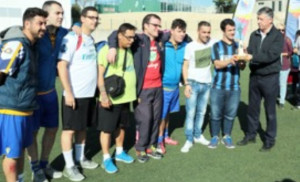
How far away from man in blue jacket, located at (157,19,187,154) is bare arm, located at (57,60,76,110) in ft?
5.10

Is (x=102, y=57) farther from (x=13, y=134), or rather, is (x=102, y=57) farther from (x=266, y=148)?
(x=266, y=148)

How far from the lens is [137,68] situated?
429 centimetres

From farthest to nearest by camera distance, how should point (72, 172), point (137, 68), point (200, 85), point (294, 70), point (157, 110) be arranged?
point (294, 70) → point (200, 85) → point (157, 110) → point (137, 68) → point (72, 172)

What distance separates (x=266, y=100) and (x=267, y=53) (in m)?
0.74

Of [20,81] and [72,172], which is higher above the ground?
[20,81]

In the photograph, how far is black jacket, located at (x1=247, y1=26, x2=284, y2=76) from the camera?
4.65 m

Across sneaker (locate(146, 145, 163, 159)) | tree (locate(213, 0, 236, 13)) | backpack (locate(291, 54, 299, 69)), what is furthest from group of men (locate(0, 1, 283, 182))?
tree (locate(213, 0, 236, 13))

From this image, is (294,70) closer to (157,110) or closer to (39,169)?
(157,110)

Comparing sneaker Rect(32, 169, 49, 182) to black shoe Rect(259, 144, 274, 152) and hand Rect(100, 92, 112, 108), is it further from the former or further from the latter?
black shoe Rect(259, 144, 274, 152)

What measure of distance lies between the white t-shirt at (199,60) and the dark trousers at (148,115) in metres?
0.67

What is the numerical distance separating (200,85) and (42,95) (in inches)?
92.0

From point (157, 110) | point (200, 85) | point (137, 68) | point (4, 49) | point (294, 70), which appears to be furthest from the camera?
point (294, 70)

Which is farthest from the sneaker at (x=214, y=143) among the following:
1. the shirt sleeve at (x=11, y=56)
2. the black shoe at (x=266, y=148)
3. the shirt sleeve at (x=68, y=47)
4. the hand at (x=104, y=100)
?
the shirt sleeve at (x=11, y=56)

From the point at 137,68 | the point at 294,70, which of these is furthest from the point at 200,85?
the point at 294,70
